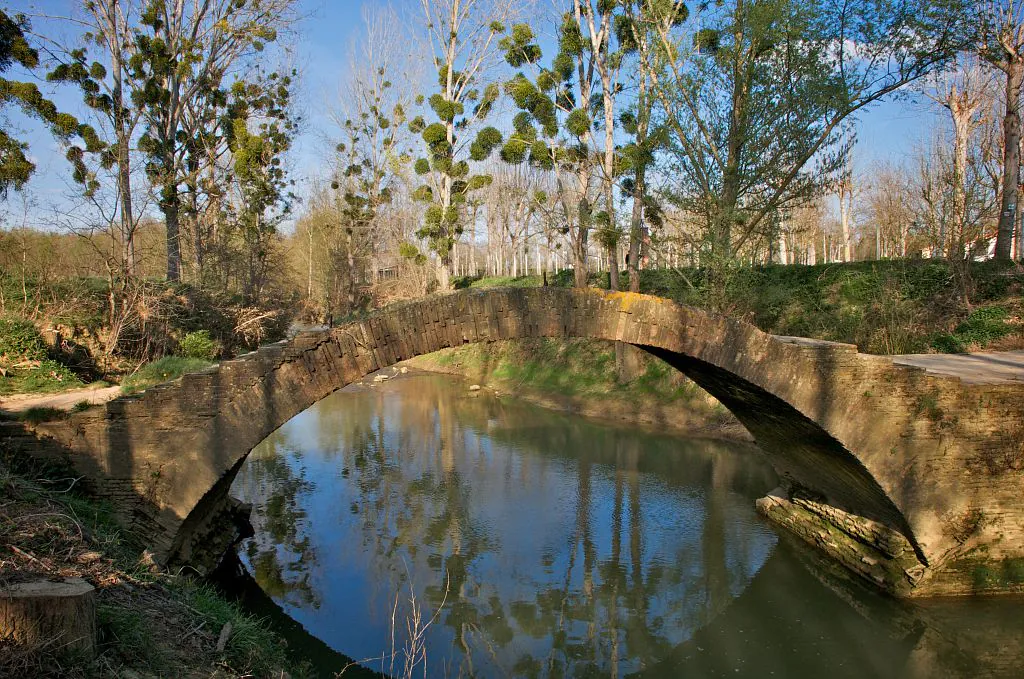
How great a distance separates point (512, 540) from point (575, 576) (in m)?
1.38

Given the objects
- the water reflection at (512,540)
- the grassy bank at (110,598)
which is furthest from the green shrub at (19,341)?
the water reflection at (512,540)

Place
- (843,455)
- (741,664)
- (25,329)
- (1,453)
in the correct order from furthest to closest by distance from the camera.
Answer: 1. (25,329)
2. (843,455)
3. (741,664)
4. (1,453)

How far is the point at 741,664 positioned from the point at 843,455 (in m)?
2.66

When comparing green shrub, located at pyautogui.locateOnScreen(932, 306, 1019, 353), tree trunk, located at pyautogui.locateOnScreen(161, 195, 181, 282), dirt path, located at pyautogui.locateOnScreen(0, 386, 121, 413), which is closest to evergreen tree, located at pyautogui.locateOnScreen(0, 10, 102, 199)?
tree trunk, located at pyautogui.locateOnScreen(161, 195, 181, 282)

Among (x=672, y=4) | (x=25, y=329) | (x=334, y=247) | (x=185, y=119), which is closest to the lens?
(x=25, y=329)

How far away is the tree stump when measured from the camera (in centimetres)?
305

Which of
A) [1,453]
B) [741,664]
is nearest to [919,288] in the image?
[741,664]

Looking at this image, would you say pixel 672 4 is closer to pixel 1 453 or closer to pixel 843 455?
pixel 843 455

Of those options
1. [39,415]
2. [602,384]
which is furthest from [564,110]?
[39,415]

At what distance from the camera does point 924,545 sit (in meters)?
7.20

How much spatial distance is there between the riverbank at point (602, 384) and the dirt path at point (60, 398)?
40.5ft

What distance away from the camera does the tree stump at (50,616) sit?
305 cm

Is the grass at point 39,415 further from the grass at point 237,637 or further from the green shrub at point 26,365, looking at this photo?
the green shrub at point 26,365

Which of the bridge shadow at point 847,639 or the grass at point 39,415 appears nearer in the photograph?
the grass at point 39,415
